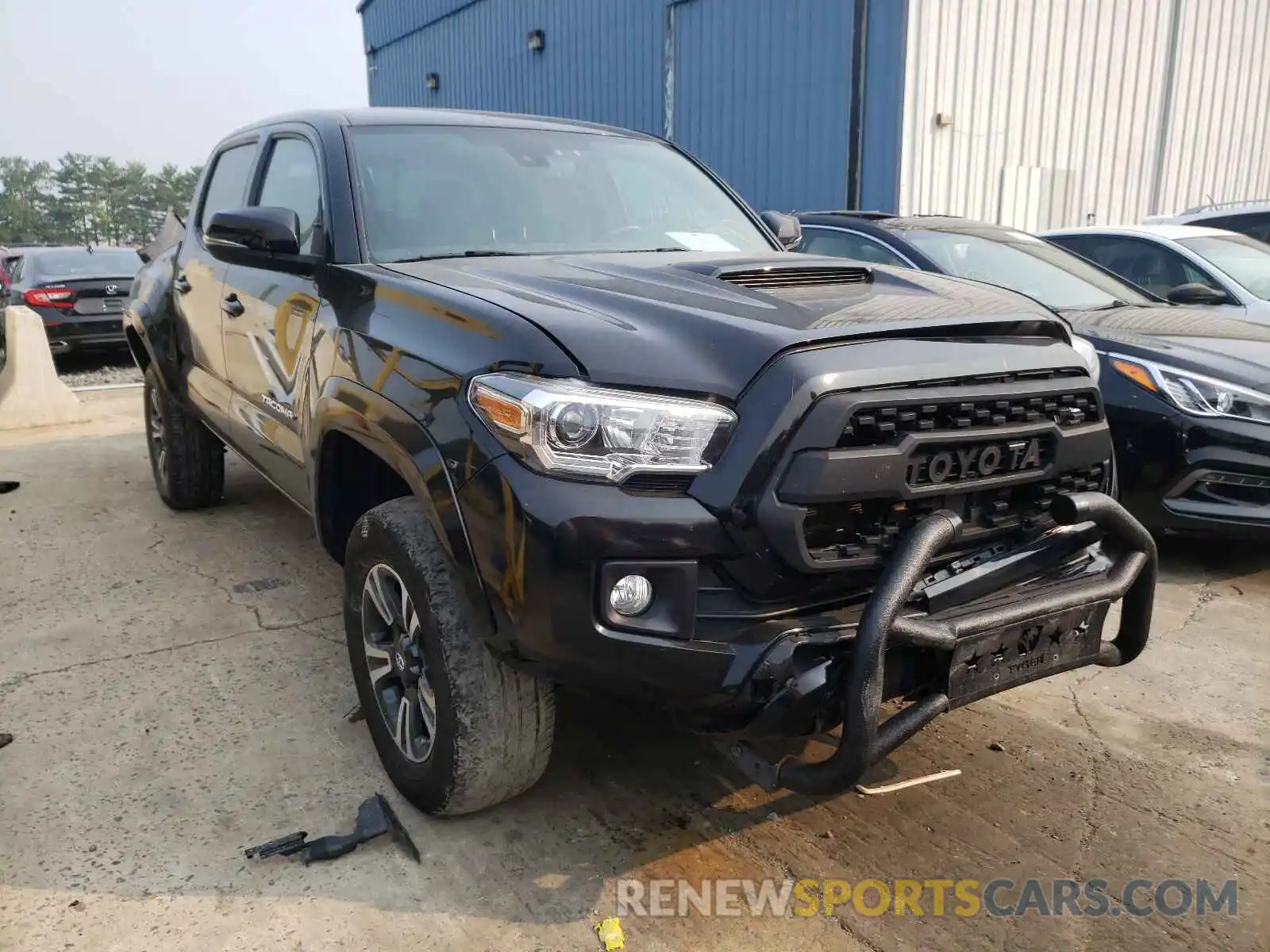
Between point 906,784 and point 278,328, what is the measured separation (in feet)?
7.89

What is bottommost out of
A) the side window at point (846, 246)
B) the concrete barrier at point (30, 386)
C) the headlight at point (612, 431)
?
the concrete barrier at point (30, 386)

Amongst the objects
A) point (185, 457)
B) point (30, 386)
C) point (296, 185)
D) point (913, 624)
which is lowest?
point (30, 386)

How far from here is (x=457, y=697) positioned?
2207 millimetres

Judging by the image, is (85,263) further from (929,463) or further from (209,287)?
(929,463)

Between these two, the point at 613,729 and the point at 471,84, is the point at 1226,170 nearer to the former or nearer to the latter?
the point at 471,84

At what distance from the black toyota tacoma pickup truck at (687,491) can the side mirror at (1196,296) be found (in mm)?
3333

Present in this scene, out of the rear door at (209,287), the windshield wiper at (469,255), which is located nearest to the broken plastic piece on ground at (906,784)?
the windshield wiper at (469,255)

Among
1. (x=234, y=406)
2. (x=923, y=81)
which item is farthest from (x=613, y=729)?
(x=923, y=81)

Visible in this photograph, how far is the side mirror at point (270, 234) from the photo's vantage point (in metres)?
2.89

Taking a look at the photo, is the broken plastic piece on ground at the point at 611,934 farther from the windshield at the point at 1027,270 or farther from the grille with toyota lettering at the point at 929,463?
the windshield at the point at 1027,270

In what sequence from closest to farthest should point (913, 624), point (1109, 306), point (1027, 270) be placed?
point (913, 624)
point (1109, 306)
point (1027, 270)

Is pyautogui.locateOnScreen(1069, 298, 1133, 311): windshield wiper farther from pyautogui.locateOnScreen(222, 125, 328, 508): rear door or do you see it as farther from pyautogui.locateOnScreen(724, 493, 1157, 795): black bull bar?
pyautogui.locateOnScreen(222, 125, 328, 508): rear door

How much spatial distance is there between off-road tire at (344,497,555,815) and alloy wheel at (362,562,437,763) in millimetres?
42

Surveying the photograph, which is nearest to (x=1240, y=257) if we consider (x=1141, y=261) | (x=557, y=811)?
(x=1141, y=261)
